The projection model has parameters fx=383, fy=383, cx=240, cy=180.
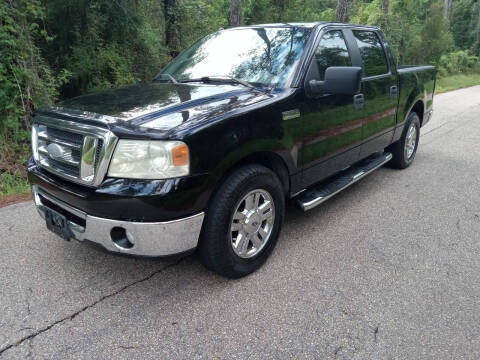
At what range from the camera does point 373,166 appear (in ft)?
14.8

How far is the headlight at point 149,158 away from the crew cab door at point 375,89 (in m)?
2.46

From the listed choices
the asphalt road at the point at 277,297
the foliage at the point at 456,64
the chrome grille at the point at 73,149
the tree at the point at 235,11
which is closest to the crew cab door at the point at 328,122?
the asphalt road at the point at 277,297

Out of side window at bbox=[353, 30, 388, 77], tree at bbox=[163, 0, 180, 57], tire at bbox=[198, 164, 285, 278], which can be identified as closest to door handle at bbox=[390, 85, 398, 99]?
side window at bbox=[353, 30, 388, 77]

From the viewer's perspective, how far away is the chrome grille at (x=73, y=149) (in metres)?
2.35

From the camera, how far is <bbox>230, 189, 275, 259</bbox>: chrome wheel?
280 centimetres

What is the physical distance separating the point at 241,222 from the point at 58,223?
1.27 metres

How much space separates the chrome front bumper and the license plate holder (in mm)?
60

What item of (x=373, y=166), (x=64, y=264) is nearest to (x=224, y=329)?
(x=64, y=264)

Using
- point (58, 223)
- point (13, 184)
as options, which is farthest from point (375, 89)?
point (13, 184)

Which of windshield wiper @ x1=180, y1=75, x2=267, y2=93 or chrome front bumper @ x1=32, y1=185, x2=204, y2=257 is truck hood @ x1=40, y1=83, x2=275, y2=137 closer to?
windshield wiper @ x1=180, y1=75, x2=267, y2=93

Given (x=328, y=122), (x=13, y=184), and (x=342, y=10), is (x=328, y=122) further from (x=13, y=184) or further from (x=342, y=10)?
(x=342, y=10)

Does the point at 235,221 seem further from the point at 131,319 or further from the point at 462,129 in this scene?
the point at 462,129

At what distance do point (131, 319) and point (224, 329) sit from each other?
61cm

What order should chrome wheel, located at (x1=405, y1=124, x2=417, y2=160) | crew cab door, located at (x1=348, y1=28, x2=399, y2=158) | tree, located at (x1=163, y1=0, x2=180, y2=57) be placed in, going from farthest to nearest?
tree, located at (x1=163, y1=0, x2=180, y2=57) → chrome wheel, located at (x1=405, y1=124, x2=417, y2=160) → crew cab door, located at (x1=348, y1=28, x2=399, y2=158)
